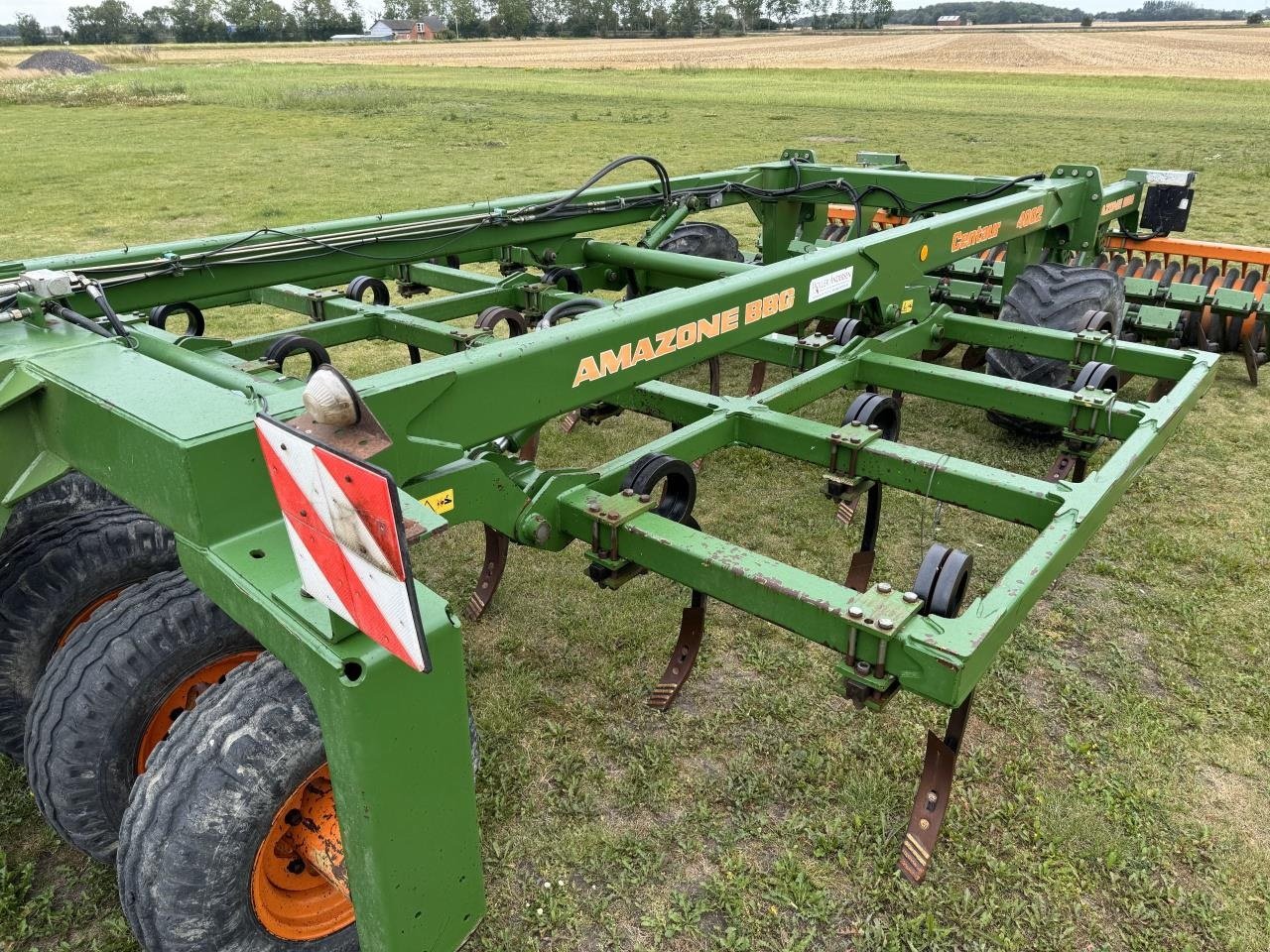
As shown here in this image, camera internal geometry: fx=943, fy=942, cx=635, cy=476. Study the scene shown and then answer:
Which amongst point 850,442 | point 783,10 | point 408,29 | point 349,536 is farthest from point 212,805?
point 408,29

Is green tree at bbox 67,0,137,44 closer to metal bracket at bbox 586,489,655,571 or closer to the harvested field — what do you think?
the harvested field

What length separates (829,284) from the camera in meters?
3.71

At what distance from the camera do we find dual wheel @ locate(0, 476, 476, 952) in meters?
1.96

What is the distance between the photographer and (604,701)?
3348 millimetres

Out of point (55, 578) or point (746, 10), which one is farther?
point (746, 10)

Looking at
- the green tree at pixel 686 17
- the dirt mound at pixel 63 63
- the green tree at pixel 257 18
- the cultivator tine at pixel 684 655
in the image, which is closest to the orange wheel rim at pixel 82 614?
the cultivator tine at pixel 684 655

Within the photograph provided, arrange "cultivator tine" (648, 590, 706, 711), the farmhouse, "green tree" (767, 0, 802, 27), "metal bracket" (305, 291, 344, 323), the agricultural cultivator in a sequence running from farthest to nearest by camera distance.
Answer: the farmhouse, "green tree" (767, 0, 802, 27), "metal bracket" (305, 291, 344, 323), "cultivator tine" (648, 590, 706, 711), the agricultural cultivator

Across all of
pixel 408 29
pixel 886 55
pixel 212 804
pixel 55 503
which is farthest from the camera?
pixel 408 29

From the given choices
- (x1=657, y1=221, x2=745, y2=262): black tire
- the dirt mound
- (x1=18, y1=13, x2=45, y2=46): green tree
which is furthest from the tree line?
(x1=657, y1=221, x2=745, y2=262): black tire

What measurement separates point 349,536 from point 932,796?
6.38 feet

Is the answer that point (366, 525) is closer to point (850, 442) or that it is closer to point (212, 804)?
point (212, 804)

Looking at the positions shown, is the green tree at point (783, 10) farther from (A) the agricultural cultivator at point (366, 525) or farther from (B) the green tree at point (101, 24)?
(A) the agricultural cultivator at point (366, 525)

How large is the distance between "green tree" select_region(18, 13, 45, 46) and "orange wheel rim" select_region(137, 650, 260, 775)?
10859 cm

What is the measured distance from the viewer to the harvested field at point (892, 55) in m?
42.3
